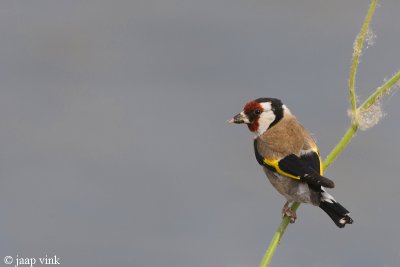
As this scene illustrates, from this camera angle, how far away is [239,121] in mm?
2734

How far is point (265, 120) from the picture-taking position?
9.63 ft

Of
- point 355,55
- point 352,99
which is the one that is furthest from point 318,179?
point 355,55

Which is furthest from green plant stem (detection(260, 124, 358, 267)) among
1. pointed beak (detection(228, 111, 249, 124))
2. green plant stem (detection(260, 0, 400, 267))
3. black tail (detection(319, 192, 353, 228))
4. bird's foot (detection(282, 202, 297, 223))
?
pointed beak (detection(228, 111, 249, 124))

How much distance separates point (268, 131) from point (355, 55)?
1.54 m

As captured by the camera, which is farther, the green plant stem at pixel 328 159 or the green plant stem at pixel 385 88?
the green plant stem at pixel 385 88

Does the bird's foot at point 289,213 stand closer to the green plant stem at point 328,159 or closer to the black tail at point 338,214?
the black tail at point 338,214

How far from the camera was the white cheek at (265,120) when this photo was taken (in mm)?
2922

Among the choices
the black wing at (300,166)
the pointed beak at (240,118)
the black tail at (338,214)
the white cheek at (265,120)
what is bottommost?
the black tail at (338,214)

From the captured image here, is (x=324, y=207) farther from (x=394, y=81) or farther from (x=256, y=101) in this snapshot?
(x=394, y=81)

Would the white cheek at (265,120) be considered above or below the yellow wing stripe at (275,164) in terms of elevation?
above

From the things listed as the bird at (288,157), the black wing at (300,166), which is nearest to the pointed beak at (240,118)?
the bird at (288,157)

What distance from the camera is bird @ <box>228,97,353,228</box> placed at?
232cm

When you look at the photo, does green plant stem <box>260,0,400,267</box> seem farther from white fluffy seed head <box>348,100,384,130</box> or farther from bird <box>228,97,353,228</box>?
bird <box>228,97,353,228</box>

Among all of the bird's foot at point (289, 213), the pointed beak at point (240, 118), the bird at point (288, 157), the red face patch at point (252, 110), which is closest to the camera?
the bird's foot at point (289, 213)
